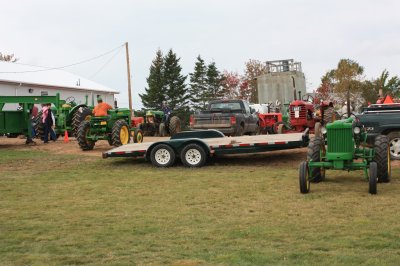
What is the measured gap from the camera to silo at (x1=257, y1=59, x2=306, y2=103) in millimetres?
32844

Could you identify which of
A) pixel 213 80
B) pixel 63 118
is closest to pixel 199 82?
pixel 213 80

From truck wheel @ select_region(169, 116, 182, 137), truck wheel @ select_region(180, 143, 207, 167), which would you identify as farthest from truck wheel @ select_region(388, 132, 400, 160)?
truck wheel @ select_region(169, 116, 182, 137)

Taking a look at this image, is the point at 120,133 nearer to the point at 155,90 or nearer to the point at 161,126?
the point at 161,126

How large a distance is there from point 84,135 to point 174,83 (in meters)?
40.1

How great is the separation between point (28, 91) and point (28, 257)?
32959 mm

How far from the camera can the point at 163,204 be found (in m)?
8.40

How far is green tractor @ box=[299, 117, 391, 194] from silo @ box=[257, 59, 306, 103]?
892 inches

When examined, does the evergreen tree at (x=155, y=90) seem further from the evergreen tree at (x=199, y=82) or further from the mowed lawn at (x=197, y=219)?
the mowed lawn at (x=197, y=219)

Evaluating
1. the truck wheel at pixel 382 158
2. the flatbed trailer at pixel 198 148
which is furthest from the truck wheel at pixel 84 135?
the truck wheel at pixel 382 158

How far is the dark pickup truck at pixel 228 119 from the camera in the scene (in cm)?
1908

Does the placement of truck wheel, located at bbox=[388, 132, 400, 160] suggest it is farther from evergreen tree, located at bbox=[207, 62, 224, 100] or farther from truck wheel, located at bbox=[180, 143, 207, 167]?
evergreen tree, located at bbox=[207, 62, 224, 100]

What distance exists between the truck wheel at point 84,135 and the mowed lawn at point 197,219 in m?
5.17

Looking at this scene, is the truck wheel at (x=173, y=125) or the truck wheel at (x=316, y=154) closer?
the truck wheel at (x=316, y=154)

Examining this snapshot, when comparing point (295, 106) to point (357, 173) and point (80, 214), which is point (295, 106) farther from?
point (80, 214)
